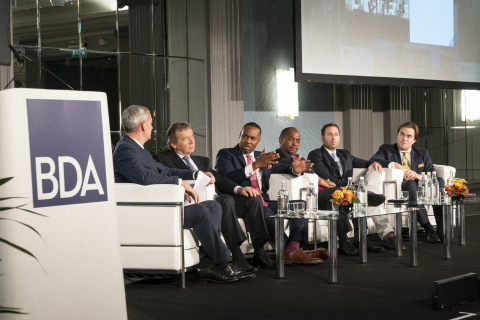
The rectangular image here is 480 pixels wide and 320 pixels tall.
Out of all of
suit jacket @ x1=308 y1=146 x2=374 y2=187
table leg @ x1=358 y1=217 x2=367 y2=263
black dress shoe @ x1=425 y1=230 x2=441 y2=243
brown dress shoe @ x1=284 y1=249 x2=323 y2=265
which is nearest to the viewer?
brown dress shoe @ x1=284 y1=249 x2=323 y2=265

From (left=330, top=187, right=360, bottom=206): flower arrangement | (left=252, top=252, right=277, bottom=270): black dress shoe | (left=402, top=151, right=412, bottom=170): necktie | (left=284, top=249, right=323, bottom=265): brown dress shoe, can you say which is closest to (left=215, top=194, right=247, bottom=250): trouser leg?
(left=252, top=252, right=277, bottom=270): black dress shoe

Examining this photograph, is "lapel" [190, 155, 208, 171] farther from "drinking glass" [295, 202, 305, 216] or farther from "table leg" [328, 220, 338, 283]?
"table leg" [328, 220, 338, 283]

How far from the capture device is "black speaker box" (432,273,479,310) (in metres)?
2.90

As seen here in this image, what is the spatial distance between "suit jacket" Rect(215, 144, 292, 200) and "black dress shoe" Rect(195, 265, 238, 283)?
1.04 m

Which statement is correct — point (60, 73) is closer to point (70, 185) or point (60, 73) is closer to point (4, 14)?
point (4, 14)

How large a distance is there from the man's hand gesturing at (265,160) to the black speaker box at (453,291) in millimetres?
1723

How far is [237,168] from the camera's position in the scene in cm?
473

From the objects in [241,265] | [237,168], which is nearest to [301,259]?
[241,265]

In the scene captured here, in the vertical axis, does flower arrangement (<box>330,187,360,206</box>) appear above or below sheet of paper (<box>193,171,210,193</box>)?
below

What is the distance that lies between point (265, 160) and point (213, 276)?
42.3 inches

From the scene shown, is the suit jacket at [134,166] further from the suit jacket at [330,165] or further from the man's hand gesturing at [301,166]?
the suit jacket at [330,165]

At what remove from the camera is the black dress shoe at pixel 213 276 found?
147 inches

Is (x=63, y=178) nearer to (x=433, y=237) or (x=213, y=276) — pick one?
(x=213, y=276)

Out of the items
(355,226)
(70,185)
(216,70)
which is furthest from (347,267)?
(216,70)
